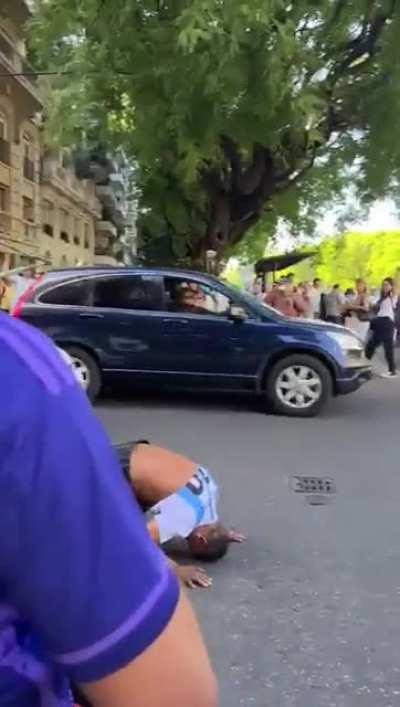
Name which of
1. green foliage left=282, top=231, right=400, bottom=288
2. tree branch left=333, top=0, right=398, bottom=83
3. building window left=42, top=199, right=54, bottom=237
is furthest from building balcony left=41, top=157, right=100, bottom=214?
green foliage left=282, top=231, right=400, bottom=288

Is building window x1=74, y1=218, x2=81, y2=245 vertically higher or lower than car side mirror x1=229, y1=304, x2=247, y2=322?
higher

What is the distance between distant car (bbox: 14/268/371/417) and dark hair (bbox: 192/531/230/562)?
5832mm

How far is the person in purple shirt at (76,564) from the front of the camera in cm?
90

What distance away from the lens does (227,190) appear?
20.0 metres

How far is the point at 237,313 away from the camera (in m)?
11.1

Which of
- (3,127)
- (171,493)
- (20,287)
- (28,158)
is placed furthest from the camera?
(28,158)

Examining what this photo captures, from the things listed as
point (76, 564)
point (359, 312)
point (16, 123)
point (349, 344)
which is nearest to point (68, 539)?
point (76, 564)

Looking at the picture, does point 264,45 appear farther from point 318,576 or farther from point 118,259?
point 118,259

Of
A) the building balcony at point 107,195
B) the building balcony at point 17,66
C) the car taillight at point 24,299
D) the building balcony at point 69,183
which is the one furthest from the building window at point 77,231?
the car taillight at point 24,299

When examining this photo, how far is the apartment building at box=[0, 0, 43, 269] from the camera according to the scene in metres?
24.9

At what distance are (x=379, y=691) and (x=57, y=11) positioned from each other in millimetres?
10821

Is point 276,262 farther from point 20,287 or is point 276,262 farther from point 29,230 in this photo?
point 20,287

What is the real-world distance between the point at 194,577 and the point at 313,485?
2452mm

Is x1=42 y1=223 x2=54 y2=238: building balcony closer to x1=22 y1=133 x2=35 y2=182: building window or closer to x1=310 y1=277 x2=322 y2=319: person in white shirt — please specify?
x1=22 y1=133 x2=35 y2=182: building window
